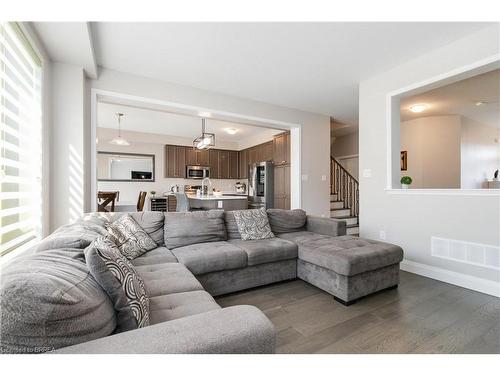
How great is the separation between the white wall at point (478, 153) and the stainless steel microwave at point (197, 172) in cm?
658

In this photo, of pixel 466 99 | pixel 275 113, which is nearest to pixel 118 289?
pixel 275 113

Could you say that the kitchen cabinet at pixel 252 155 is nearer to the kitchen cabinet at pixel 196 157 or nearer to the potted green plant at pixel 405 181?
the kitchen cabinet at pixel 196 157

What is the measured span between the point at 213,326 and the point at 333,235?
251 centimetres

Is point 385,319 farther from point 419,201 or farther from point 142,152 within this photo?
point 142,152

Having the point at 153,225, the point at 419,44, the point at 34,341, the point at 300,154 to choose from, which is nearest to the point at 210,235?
the point at 153,225

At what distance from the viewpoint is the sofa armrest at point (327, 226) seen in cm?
300

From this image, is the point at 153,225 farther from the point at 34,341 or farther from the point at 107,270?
the point at 34,341

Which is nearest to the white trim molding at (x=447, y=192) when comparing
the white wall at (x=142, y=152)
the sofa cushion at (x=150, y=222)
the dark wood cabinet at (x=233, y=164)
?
the sofa cushion at (x=150, y=222)

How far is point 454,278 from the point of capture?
2.59 meters

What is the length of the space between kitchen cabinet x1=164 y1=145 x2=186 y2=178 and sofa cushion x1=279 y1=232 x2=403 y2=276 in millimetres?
5290

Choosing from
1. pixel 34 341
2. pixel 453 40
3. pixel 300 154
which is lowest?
pixel 34 341

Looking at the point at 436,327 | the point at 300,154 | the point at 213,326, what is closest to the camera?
the point at 213,326

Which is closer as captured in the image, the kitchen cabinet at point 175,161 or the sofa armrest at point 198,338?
the sofa armrest at point 198,338
